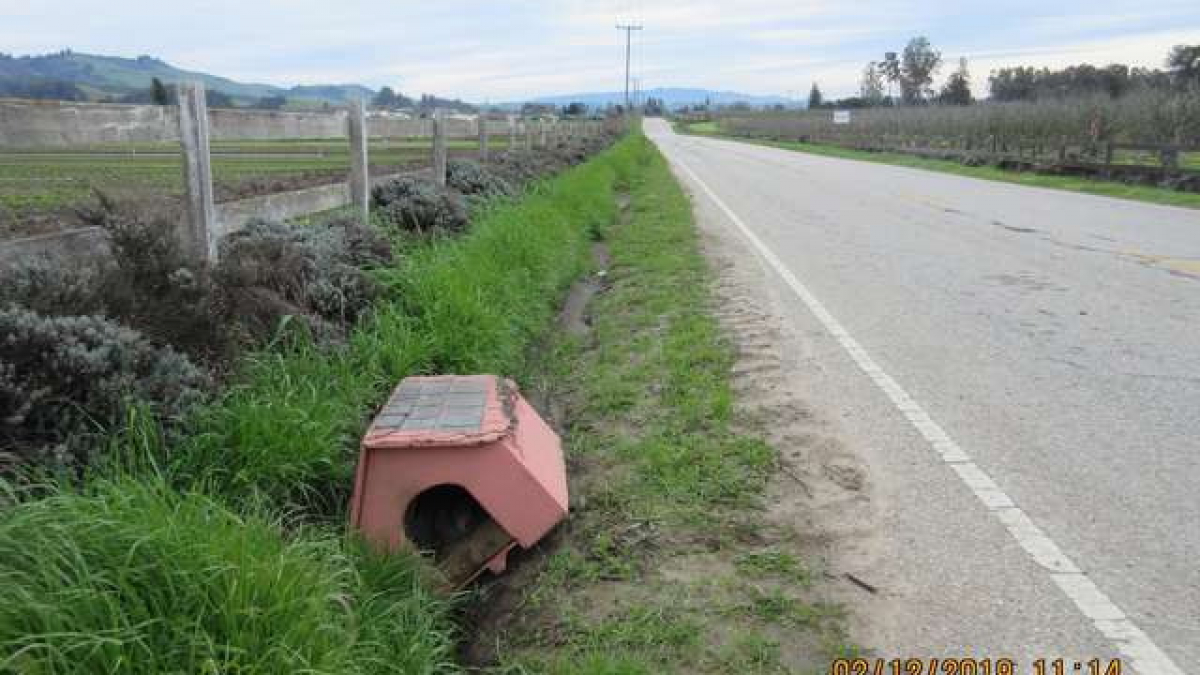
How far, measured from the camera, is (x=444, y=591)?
12.8ft

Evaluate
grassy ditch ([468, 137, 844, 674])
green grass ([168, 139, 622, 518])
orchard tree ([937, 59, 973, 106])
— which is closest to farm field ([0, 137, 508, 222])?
green grass ([168, 139, 622, 518])

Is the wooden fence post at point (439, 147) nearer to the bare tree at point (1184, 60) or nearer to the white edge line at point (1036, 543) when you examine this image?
the white edge line at point (1036, 543)

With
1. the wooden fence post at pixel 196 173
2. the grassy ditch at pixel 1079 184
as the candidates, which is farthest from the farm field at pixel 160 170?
the grassy ditch at pixel 1079 184

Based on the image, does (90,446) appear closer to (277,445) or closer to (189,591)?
(277,445)

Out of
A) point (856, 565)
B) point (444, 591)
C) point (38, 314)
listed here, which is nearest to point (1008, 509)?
point (856, 565)

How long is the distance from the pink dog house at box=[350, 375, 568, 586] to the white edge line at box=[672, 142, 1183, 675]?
1.81 m

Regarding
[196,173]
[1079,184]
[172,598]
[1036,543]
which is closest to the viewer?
[172,598]

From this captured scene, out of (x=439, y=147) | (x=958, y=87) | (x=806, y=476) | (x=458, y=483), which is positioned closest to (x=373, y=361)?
(x=458, y=483)

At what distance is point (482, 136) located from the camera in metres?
15.1

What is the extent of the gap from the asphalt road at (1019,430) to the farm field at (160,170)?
4.62 metres

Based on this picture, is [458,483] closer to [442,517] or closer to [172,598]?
[442,517]

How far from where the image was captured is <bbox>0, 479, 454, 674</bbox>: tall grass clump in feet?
8.32

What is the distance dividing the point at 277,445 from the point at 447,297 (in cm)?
272

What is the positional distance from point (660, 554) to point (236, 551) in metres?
1.64
